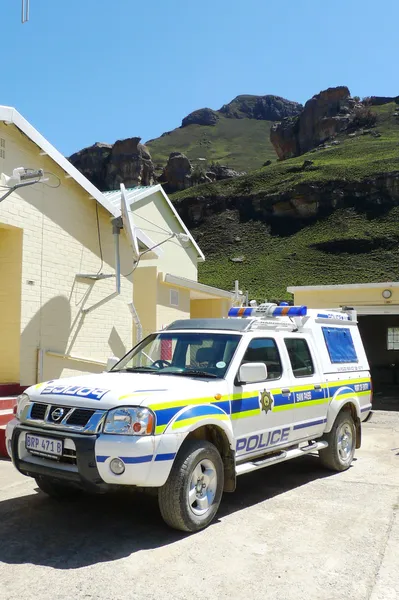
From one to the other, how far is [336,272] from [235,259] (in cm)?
1351

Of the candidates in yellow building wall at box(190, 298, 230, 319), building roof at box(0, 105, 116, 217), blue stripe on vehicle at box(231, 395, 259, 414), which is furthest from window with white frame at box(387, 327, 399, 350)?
blue stripe on vehicle at box(231, 395, 259, 414)

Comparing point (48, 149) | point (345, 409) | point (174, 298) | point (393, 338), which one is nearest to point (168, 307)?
point (174, 298)

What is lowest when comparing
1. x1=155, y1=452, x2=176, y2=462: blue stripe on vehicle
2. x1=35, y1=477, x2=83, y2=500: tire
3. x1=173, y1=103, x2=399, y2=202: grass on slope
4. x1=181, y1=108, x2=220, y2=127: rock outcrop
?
x1=35, y1=477, x2=83, y2=500: tire

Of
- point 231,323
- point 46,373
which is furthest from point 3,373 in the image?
point 231,323

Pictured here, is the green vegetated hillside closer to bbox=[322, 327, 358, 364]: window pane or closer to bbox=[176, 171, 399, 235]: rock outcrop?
bbox=[176, 171, 399, 235]: rock outcrop

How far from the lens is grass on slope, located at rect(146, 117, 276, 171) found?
498ft

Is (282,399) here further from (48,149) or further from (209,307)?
(209,307)

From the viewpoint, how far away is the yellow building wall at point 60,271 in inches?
404

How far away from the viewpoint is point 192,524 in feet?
16.1

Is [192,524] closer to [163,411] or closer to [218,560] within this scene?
[218,560]

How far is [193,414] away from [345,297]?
12097 millimetres

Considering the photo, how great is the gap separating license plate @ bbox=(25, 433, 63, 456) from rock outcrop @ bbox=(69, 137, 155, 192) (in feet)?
293

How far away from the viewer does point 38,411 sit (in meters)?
5.21

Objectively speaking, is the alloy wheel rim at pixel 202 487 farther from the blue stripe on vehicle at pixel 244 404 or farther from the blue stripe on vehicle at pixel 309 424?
the blue stripe on vehicle at pixel 309 424
